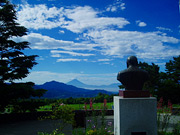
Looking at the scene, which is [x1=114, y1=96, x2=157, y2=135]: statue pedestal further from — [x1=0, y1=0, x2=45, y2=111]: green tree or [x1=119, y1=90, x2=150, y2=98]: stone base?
[x1=0, y1=0, x2=45, y2=111]: green tree

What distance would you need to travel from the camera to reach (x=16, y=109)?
42.5ft

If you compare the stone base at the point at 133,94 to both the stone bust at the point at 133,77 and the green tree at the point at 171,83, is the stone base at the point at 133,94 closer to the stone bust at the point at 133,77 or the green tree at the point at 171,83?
the stone bust at the point at 133,77

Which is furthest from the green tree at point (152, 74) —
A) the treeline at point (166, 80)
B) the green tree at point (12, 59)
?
the green tree at point (12, 59)

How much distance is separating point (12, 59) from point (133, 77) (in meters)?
10.1

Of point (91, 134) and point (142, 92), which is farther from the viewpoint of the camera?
point (91, 134)

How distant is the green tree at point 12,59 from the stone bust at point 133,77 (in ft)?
27.8

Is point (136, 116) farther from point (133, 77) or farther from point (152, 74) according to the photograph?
point (152, 74)

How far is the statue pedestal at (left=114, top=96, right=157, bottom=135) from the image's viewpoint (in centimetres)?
514

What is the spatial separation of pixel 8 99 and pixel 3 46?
3832 millimetres

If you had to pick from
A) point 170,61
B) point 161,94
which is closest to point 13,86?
point 161,94

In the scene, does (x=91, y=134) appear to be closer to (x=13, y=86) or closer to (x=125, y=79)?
(x=125, y=79)

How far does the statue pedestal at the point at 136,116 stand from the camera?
514 cm

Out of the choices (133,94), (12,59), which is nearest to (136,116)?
(133,94)

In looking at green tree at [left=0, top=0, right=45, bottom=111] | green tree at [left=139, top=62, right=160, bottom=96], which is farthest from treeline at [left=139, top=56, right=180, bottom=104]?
green tree at [left=0, top=0, right=45, bottom=111]
